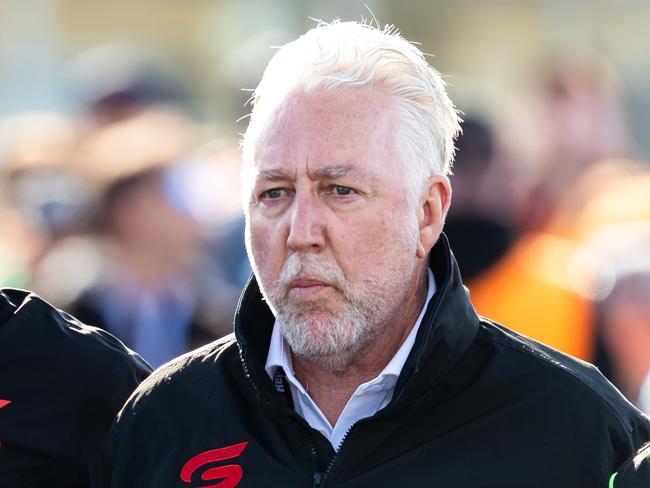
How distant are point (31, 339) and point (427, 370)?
1309mm

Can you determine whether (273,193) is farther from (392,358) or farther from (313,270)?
(392,358)

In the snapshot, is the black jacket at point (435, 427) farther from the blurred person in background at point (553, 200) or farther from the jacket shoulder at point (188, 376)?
the blurred person in background at point (553, 200)

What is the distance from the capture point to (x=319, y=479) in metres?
4.15

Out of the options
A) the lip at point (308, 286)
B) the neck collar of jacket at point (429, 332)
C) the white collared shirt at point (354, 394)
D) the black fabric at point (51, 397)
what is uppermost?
the lip at point (308, 286)

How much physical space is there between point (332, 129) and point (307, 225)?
10.4 inches

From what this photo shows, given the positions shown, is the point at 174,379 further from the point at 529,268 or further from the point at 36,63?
the point at 36,63

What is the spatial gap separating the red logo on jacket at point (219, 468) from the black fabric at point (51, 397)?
0.39m

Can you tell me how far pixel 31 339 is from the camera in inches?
188

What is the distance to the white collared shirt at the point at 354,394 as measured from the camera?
4.29 meters

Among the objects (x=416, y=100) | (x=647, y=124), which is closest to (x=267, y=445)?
(x=416, y=100)

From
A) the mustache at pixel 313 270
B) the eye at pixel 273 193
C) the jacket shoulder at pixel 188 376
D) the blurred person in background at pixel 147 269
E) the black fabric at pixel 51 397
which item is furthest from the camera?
the blurred person in background at pixel 147 269

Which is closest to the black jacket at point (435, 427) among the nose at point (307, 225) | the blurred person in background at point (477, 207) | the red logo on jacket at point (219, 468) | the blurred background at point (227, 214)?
the red logo on jacket at point (219, 468)

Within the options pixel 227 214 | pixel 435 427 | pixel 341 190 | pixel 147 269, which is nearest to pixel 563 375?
pixel 435 427

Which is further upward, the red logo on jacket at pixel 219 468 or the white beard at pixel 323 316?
the white beard at pixel 323 316
